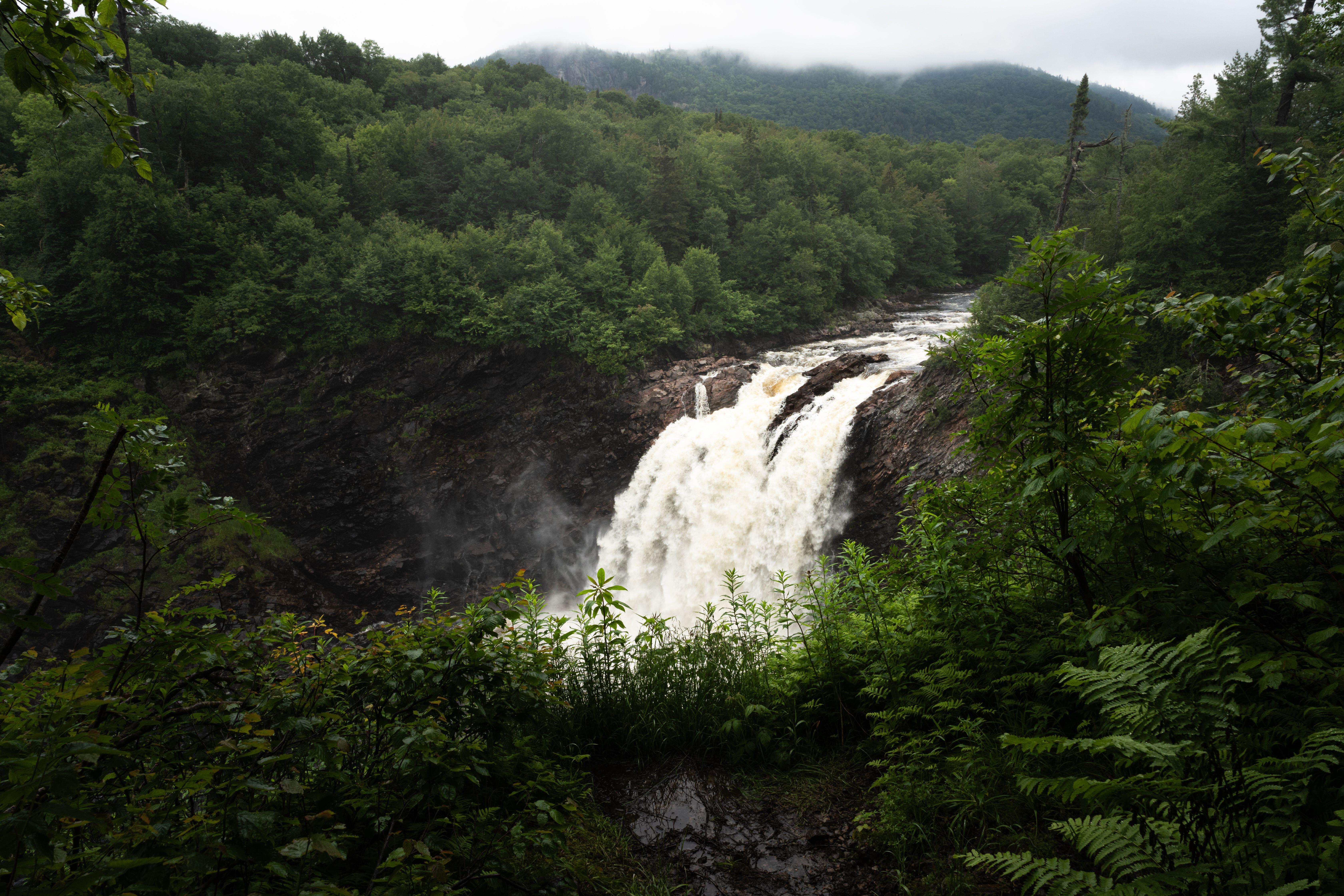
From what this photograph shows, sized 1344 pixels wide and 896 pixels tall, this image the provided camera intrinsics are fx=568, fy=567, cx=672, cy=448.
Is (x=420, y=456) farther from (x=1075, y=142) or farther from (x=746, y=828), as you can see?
(x=1075, y=142)

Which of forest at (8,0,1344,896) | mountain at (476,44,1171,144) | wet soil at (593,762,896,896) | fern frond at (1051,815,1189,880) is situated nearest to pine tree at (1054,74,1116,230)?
forest at (8,0,1344,896)

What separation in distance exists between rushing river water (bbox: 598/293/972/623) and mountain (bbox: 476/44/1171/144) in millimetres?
78460

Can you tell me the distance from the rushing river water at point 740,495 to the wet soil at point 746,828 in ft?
32.9

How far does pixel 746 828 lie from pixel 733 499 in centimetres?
1233

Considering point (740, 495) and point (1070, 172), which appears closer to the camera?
point (740, 495)

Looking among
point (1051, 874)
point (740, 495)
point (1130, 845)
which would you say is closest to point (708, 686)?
A: point (1051, 874)

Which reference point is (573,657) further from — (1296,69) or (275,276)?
(1296,69)

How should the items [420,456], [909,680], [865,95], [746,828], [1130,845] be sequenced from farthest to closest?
1. [865,95]
2. [420,456]
3. [909,680]
4. [746,828]
5. [1130,845]

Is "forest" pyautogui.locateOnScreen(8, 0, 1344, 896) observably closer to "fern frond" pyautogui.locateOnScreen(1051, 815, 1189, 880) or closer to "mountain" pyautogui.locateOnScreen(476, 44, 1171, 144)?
"fern frond" pyautogui.locateOnScreen(1051, 815, 1189, 880)

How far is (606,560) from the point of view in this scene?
59.3ft

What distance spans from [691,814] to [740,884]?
501 mm

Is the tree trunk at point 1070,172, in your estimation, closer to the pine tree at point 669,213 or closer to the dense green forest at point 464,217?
the dense green forest at point 464,217

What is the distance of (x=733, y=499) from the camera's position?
1535 centimetres

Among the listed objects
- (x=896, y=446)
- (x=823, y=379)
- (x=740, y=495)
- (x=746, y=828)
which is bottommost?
(x=740, y=495)
